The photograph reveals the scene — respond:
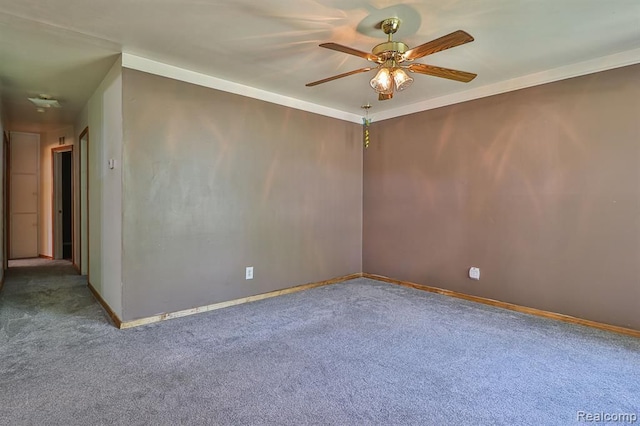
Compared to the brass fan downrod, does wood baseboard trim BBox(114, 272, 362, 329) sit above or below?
below

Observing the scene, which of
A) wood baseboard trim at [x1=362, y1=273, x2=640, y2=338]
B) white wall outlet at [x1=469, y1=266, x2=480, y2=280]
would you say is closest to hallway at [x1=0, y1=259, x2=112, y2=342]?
wood baseboard trim at [x1=362, y1=273, x2=640, y2=338]

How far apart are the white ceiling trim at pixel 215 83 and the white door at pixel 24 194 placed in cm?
504

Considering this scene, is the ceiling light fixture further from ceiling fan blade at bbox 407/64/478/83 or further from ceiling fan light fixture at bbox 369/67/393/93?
ceiling fan blade at bbox 407/64/478/83

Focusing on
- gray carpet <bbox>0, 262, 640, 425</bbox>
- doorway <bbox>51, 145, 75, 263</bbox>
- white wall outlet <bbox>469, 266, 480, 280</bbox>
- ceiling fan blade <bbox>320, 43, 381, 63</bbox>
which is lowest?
gray carpet <bbox>0, 262, 640, 425</bbox>

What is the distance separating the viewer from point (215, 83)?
3521mm

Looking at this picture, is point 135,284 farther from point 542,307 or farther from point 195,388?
point 542,307

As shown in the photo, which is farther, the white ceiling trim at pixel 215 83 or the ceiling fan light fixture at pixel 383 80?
the white ceiling trim at pixel 215 83

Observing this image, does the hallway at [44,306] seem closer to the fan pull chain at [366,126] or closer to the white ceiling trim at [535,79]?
the fan pull chain at [366,126]

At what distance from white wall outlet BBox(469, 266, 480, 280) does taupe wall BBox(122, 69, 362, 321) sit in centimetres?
171

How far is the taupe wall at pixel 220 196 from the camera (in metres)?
3.10

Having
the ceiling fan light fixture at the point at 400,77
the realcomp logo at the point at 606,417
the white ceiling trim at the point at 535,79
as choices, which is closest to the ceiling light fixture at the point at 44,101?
the ceiling fan light fixture at the point at 400,77

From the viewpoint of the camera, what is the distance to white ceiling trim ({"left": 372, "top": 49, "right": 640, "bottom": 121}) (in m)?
2.92

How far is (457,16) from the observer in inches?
91.2

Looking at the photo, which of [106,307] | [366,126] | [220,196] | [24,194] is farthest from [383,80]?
[24,194]
